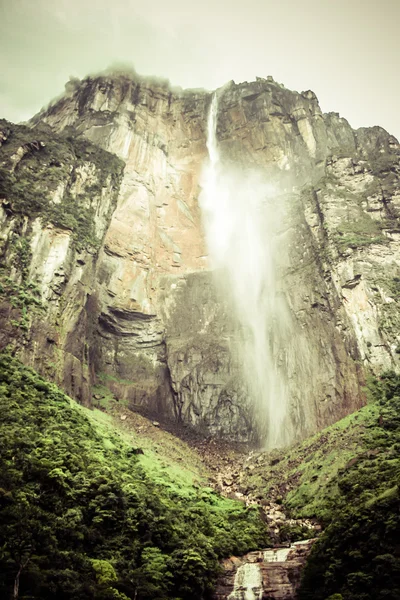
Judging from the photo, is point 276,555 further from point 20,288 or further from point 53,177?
point 53,177

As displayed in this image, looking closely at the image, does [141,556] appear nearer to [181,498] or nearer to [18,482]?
[18,482]

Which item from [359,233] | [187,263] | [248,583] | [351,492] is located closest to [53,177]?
[187,263]

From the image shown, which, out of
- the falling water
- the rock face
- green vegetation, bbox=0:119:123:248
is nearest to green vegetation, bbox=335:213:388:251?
the falling water

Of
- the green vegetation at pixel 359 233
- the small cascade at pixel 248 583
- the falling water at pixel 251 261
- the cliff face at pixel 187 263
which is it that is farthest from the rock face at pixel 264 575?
the green vegetation at pixel 359 233

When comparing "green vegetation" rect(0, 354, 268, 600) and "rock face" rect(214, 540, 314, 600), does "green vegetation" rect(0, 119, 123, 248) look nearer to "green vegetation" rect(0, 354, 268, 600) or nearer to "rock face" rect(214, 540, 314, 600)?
"green vegetation" rect(0, 354, 268, 600)

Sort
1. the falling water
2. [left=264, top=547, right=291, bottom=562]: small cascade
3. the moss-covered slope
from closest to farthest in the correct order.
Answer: the moss-covered slope, [left=264, top=547, right=291, bottom=562]: small cascade, the falling water

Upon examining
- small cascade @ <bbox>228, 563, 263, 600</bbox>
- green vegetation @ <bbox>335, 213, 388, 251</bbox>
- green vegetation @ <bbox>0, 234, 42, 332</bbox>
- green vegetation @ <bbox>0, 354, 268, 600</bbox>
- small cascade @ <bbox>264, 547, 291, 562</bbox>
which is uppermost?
green vegetation @ <bbox>335, 213, 388, 251</bbox>

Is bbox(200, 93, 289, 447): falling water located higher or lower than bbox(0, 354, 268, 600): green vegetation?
higher

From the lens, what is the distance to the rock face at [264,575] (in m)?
26.0

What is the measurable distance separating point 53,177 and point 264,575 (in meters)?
57.1

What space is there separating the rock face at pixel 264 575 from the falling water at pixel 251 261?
27.5 metres

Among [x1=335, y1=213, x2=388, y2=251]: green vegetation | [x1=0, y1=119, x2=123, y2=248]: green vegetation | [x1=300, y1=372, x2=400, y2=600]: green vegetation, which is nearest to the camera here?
[x1=300, y1=372, x2=400, y2=600]: green vegetation

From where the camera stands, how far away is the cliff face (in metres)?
53.9

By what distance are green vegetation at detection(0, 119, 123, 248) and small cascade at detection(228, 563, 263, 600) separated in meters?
43.2
